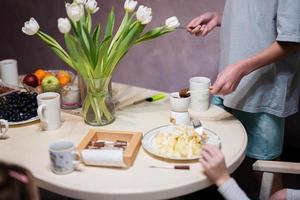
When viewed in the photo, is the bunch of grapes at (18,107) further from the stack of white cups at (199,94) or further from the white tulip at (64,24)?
the stack of white cups at (199,94)

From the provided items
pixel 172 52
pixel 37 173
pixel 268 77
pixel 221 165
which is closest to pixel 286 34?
pixel 268 77

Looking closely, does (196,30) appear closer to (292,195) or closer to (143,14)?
(143,14)

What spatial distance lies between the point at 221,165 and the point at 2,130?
2.67ft

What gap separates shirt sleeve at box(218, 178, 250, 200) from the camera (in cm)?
123

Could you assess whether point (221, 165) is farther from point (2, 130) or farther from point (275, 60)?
point (2, 130)

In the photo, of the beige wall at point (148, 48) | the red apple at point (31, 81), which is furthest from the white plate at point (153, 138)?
the beige wall at point (148, 48)

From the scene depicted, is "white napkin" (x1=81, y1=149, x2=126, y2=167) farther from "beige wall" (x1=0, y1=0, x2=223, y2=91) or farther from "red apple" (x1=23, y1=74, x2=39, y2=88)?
"beige wall" (x1=0, y1=0, x2=223, y2=91)

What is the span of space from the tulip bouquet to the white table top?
0.30ft

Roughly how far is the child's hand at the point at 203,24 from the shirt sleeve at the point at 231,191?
82 centimetres

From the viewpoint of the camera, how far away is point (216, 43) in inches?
99.6

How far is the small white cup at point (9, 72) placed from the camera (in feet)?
6.27

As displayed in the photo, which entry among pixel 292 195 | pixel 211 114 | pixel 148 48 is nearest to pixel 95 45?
pixel 211 114

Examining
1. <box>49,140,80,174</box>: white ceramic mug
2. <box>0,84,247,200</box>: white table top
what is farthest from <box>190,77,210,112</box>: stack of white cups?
<box>49,140,80,174</box>: white ceramic mug

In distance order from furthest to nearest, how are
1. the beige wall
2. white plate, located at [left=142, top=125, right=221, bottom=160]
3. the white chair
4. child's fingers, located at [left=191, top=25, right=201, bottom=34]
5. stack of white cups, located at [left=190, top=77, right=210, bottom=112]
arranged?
the beige wall < child's fingers, located at [left=191, top=25, right=201, bottom=34] < stack of white cups, located at [left=190, top=77, right=210, bottom=112] < the white chair < white plate, located at [left=142, top=125, right=221, bottom=160]
